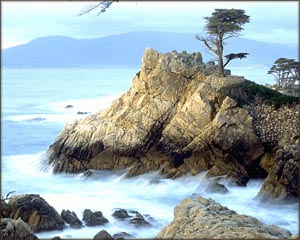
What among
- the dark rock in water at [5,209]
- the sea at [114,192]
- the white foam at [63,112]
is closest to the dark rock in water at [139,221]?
the sea at [114,192]

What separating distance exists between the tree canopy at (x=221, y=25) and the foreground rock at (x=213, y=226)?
13633mm

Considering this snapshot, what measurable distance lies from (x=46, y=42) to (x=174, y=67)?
11504 cm

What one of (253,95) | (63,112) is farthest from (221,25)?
(63,112)

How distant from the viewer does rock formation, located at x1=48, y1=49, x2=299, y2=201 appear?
1973 centimetres

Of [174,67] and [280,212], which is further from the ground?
[174,67]

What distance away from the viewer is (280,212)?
1572cm

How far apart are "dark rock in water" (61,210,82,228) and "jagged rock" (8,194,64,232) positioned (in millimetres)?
237

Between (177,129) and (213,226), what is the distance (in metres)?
10.7

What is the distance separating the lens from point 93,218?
A: 582 inches

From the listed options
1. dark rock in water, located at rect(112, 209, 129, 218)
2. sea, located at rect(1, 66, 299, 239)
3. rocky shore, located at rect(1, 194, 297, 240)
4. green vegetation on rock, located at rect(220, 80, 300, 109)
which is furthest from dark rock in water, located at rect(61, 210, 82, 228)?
green vegetation on rock, located at rect(220, 80, 300, 109)

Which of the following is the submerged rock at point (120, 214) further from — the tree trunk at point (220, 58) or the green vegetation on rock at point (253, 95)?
the tree trunk at point (220, 58)

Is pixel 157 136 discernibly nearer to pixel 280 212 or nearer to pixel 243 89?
pixel 243 89

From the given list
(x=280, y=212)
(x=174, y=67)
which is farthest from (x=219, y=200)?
(x=174, y=67)

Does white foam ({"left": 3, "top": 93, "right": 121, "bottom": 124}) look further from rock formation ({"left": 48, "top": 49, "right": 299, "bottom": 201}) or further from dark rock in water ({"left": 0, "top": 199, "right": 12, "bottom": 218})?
dark rock in water ({"left": 0, "top": 199, "right": 12, "bottom": 218})
